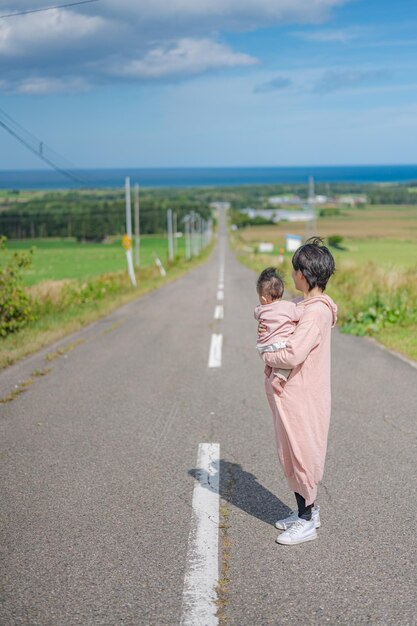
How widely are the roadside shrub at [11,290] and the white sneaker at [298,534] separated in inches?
401

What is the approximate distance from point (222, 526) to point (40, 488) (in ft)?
4.66

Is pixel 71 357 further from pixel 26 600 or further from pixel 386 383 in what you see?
pixel 26 600

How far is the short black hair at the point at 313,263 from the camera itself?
3807mm

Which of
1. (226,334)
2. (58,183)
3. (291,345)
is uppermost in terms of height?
(58,183)

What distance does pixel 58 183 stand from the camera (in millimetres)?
34000

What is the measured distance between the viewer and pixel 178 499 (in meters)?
4.67

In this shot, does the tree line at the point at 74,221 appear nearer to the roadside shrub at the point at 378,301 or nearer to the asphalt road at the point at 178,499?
the roadside shrub at the point at 378,301

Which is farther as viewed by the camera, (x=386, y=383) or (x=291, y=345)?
(x=386, y=383)

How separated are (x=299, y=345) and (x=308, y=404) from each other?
0.38 metres

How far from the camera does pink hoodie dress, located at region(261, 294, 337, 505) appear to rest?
3.83m

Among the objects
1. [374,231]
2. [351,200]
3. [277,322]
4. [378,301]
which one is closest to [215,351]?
[378,301]

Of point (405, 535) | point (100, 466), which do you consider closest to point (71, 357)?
point (100, 466)

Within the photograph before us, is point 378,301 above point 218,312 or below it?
above

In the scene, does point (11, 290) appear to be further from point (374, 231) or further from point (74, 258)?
point (74, 258)
